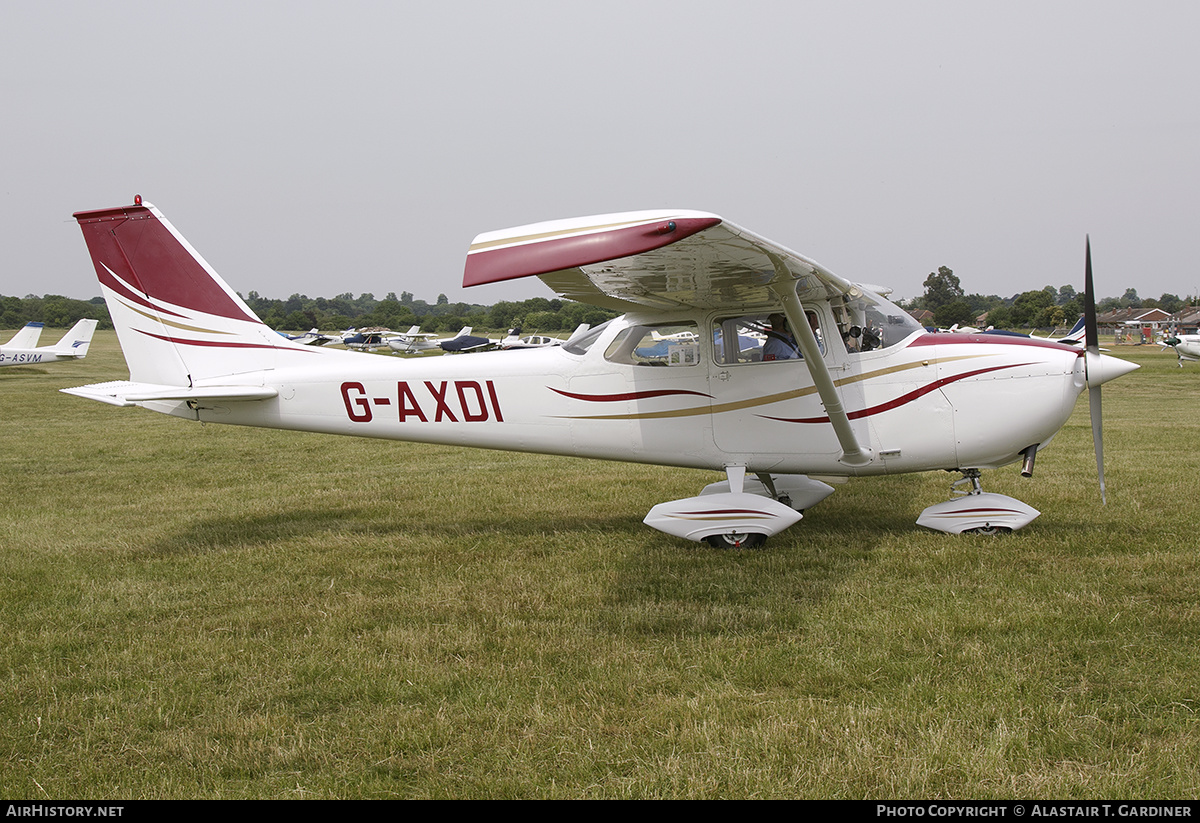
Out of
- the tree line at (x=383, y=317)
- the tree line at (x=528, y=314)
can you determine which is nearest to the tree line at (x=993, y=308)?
the tree line at (x=528, y=314)

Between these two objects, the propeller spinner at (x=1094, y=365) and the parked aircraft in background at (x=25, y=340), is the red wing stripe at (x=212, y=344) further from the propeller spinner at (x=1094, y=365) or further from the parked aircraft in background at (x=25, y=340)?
the parked aircraft in background at (x=25, y=340)

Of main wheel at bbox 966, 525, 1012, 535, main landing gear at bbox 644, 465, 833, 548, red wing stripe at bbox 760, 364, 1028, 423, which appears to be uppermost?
red wing stripe at bbox 760, 364, 1028, 423

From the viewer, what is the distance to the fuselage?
6.71 m

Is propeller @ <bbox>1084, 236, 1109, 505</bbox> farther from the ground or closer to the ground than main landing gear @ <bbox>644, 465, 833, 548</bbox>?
farther from the ground

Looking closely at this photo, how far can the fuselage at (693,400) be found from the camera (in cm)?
671

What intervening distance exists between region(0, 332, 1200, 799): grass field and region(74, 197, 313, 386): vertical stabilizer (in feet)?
5.01

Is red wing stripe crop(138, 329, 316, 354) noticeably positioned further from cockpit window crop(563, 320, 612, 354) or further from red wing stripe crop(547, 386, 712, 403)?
red wing stripe crop(547, 386, 712, 403)

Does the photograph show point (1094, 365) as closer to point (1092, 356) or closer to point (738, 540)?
point (1092, 356)

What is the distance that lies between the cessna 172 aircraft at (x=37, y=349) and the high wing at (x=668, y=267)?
3408 centimetres

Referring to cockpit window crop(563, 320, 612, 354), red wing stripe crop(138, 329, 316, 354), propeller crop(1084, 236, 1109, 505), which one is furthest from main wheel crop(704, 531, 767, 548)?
red wing stripe crop(138, 329, 316, 354)

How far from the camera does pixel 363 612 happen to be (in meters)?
5.41
